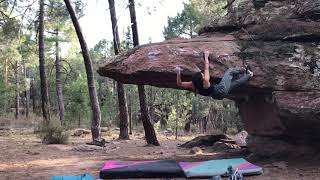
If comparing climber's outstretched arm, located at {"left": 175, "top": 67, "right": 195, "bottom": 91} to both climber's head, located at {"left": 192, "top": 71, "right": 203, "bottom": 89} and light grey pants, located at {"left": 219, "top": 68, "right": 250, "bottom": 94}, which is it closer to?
climber's head, located at {"left": 192, "top": 71, "right": 203, "bottom": 89}

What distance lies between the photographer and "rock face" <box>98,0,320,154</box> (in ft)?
31.2

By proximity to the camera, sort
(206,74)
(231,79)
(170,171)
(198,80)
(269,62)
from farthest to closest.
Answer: (269,62) → (231,79) → (206,74) → (198,80) → (170,171)

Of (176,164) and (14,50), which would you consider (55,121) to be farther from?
(14,50)

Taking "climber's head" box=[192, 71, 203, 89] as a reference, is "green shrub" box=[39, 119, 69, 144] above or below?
below

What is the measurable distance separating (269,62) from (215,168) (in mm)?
2844

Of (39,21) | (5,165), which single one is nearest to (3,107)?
(39,21)

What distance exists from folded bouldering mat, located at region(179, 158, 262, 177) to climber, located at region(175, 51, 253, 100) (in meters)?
1.41

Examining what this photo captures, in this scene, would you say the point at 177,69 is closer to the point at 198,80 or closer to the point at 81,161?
the point at 198,80

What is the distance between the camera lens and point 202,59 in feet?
33.0

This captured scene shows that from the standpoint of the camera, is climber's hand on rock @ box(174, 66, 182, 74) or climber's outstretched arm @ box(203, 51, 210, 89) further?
climber's hand on rock @ box(174, 66, 182, 74)

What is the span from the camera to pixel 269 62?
9969mm

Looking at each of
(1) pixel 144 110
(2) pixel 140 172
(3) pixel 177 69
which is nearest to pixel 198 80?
(3) pixel 177 69

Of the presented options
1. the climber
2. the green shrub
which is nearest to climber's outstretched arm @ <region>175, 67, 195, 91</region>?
the climber

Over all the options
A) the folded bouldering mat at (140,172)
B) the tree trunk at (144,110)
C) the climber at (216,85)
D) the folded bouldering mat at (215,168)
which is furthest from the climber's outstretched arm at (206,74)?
the tree trunk at (144,110)
